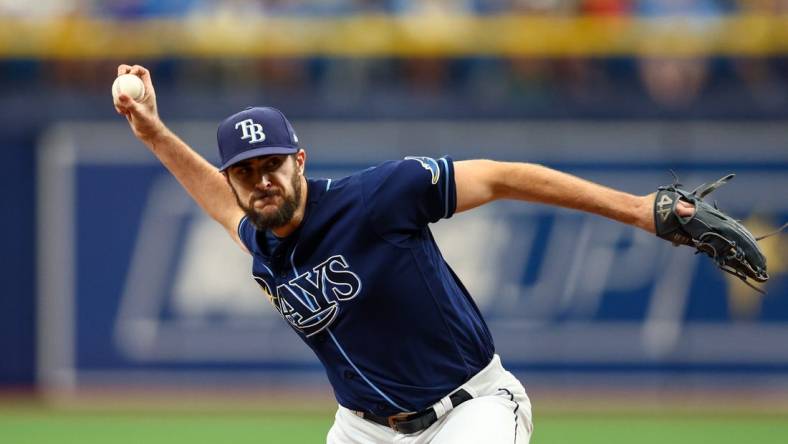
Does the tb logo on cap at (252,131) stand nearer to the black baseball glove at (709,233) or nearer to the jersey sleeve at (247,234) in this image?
the jersey sleeve at (247,234)

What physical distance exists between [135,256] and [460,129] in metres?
3.21

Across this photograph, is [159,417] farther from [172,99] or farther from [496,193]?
[496,193]

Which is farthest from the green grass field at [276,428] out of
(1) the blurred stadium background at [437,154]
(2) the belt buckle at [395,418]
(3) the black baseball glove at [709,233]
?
(3) the black baseball glove at [709,233]

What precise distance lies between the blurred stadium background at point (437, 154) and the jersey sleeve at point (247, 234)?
22.1 feet

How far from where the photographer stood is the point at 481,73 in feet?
42.3

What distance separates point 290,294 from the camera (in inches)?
217

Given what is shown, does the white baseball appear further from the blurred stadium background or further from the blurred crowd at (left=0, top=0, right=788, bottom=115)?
the blurred crowd at (left=0, top=0, right=788, bottom=115)

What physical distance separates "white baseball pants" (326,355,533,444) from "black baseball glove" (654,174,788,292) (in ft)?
3.05

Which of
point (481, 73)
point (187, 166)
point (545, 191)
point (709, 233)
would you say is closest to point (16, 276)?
point (481, 73)

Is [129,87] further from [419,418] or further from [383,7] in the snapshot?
[383,7]

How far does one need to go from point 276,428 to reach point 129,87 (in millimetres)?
5819

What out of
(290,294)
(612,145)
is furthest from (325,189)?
(612,145)

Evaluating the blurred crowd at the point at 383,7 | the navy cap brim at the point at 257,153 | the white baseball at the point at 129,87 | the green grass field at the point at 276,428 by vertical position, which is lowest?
the green grass field at the point at 276,428

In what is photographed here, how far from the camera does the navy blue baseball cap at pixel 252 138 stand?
17.2ft
